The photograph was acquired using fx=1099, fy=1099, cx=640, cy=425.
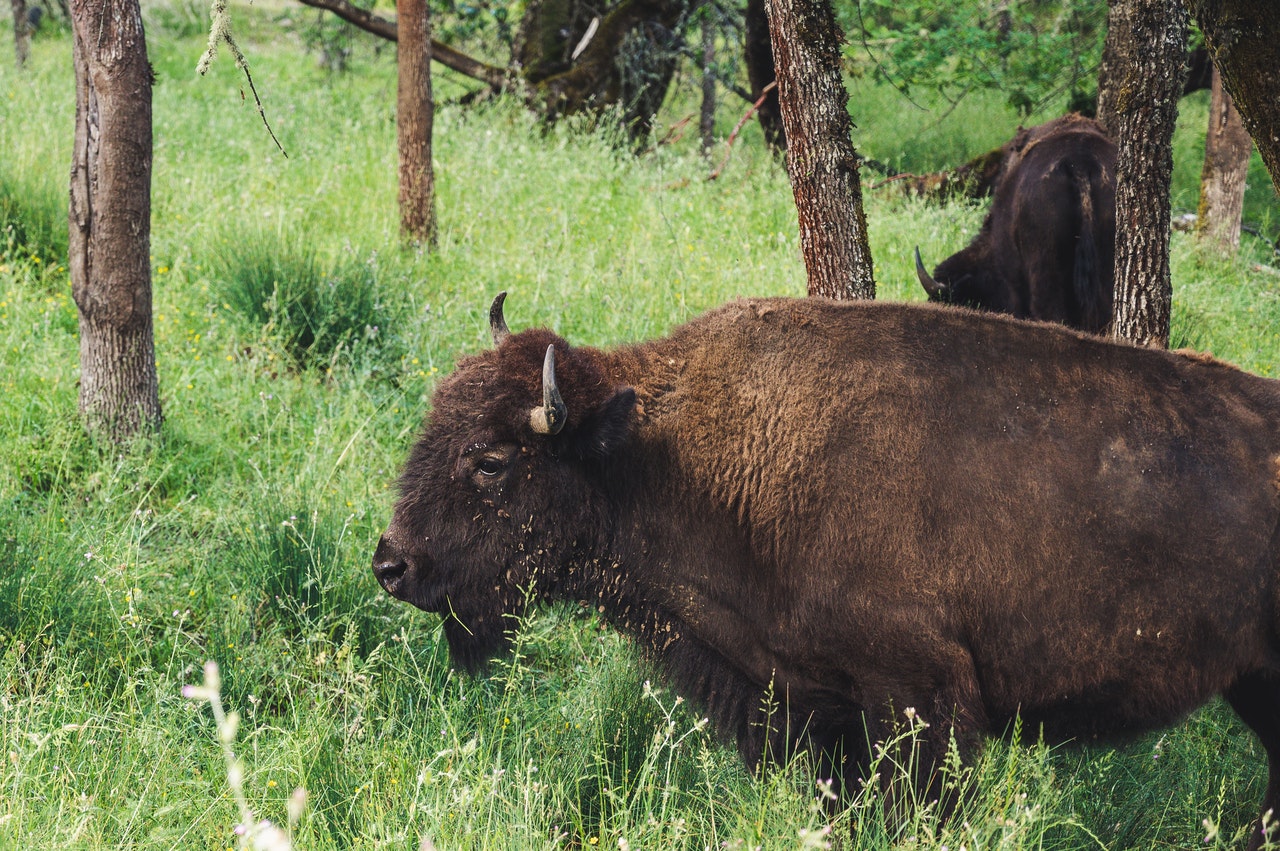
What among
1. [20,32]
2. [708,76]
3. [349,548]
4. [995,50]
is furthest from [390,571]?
[20,32]

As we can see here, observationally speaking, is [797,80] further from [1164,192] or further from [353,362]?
[353,362]

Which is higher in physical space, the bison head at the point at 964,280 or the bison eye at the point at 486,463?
the bison head at the point at 964,280

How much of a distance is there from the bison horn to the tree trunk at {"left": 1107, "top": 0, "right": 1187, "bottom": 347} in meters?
3.24

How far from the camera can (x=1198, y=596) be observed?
11.6ft

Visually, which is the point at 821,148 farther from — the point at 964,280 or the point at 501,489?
the point at 964,280

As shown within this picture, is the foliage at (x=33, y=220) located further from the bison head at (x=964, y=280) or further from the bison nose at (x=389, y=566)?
the bison head at (x=964, y=280)

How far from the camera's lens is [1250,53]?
364 cm

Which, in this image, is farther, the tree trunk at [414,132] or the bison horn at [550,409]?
the tree trunk at [414,132]

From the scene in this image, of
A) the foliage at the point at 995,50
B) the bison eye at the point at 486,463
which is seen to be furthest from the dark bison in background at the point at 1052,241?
the bison eye at the point at 486,463

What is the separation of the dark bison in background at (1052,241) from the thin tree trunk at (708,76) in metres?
4.92

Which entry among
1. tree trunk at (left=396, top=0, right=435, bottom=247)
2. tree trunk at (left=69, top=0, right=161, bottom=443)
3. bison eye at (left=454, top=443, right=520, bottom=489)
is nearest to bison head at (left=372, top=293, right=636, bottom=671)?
bison eye at (left=454, top=443, right=520, bottom=489)

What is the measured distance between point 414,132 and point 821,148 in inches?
176

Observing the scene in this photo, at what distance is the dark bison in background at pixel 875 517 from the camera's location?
3531 mm

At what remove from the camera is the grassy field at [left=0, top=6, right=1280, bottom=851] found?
135 inches
